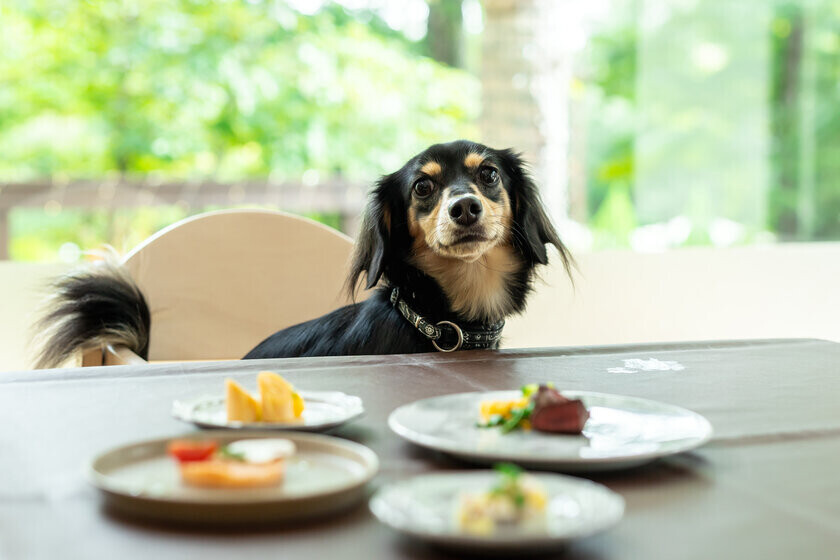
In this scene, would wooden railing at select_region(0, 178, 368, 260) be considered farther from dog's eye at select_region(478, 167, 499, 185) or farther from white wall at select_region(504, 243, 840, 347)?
dog's eye at select_region(478, 167, 499, 185)

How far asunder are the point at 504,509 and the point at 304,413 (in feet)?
1.35

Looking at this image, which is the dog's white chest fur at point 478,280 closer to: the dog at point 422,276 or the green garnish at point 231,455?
the dog at point 422,276

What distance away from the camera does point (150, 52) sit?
25.5ft

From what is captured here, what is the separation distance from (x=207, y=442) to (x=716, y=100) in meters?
5.46

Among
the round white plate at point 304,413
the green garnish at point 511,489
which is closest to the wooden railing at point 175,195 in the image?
the round white plate at point 304,413

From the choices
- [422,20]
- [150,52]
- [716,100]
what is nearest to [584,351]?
[716,100]

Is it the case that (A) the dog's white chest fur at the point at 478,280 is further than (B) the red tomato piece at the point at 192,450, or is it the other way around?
(A) the dog's white chest fur at the point at 478,280

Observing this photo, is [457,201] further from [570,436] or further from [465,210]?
[570,436]

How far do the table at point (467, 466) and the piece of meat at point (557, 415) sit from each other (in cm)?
9

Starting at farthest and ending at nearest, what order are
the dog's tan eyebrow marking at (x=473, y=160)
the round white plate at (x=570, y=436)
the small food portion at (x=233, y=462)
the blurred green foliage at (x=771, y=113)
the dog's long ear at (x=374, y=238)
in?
the blurred green foliage at (x=771, y=113) < the dog's tan eyebrow marking at (x=473, y=160) < the dog's long ear at (x=374, y=238) < the round white plate at (x=570, y=436) < the small food portion at (x=233, y=462)

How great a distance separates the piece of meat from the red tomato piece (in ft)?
0.99

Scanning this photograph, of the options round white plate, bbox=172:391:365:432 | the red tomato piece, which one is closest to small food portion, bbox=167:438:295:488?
the red tomato piece

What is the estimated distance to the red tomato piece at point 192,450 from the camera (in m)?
0.65

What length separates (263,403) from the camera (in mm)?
834
